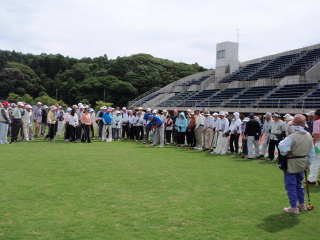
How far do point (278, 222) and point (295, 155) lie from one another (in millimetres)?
1349

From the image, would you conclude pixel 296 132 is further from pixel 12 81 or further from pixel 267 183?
pixel 12 81

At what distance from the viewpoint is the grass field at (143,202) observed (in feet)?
15.1

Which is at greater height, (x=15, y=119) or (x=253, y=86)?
(x=253, y=86)

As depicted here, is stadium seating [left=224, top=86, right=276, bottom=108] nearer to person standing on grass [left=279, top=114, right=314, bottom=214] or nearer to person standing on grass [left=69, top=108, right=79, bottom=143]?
person standing on grass [left=69, top=108, right=79, bottom=143]

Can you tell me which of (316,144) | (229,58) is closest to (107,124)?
(316,144)

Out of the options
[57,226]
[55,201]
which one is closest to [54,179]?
[55,201]

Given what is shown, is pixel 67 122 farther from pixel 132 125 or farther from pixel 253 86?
pixel 253 86

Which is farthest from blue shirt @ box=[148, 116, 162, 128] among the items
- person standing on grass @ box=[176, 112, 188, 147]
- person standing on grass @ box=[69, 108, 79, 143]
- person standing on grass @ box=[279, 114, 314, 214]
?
person standing on grass @ box=[279, 114, 314, 214]

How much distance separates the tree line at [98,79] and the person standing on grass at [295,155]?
54341 millimetres

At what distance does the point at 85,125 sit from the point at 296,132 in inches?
506

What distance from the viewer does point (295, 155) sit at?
18.4 ft

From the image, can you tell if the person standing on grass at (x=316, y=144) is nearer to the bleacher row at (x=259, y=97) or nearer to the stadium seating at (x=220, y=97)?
the bleacher row at (x=259, y=97)

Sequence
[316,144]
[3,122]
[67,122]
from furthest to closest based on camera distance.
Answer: [67,122] → [3,122] → [316,144]

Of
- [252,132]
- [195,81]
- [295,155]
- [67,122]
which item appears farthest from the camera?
[195,81]
